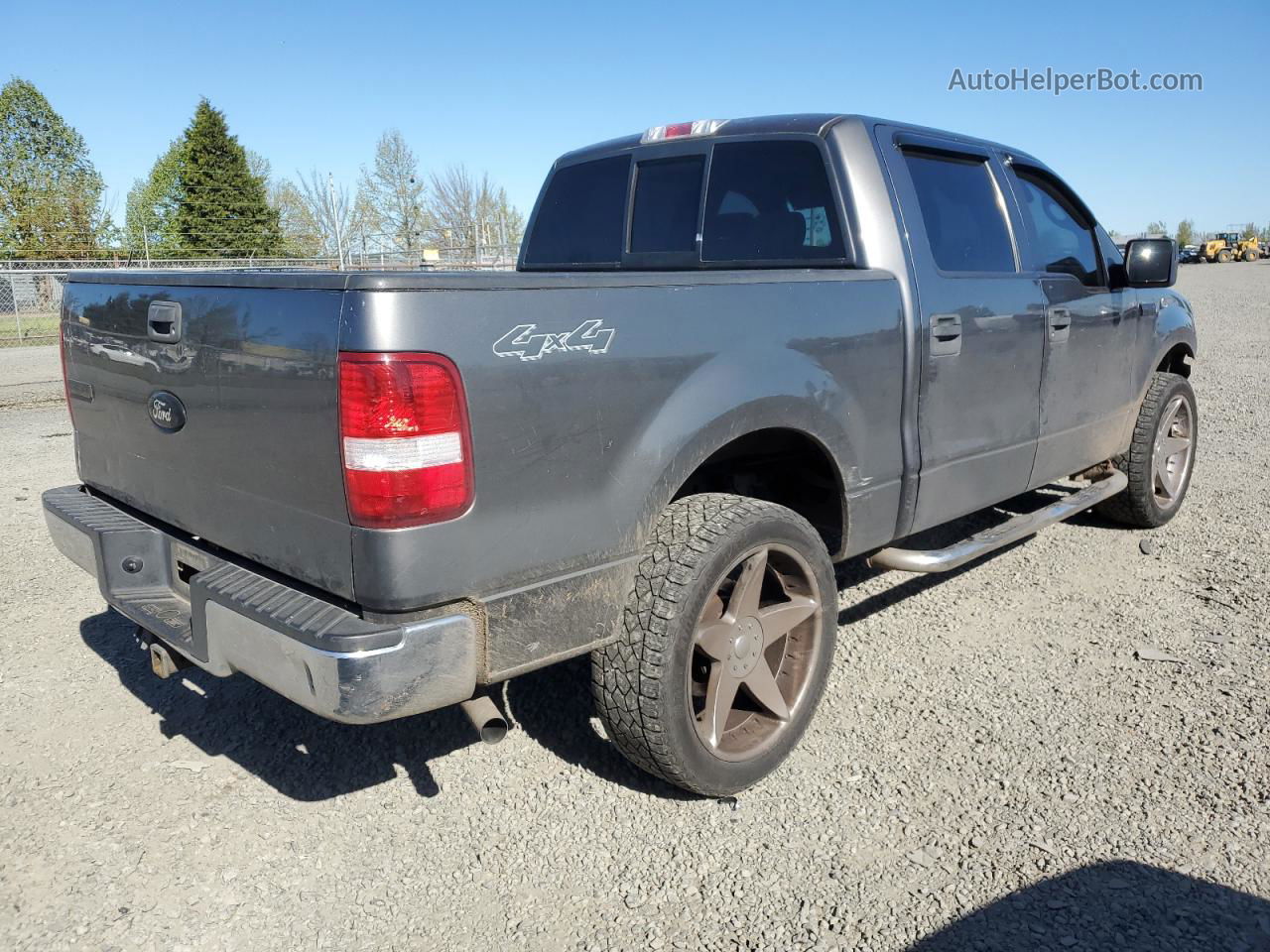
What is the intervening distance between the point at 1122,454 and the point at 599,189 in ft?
10.4

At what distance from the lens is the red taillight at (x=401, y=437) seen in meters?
2.07

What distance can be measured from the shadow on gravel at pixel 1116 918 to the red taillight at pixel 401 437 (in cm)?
156

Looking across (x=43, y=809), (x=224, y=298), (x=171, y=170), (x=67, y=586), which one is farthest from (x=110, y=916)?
(x=171, y=170)

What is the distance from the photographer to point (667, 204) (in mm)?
4047

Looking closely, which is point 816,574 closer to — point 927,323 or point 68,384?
point 927,323

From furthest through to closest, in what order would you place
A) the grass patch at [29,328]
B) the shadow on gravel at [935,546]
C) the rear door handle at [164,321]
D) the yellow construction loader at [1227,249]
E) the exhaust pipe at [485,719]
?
1. the yellow construction loader at [1227,249]
2. the grass patch at [29,328]
3. the shadow on gravel at [935,546]
4. the rear door handle at [164,321]
5. the exhaust pipe at [485,719]

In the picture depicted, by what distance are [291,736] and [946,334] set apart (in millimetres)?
2679

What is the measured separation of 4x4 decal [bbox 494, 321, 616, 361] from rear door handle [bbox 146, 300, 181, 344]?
96 centimetres

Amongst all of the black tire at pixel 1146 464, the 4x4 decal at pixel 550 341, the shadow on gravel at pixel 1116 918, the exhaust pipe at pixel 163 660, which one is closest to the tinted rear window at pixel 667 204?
the 4x4 decal at pixel 550 341

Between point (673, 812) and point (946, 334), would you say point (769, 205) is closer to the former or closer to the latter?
point (946, 334)

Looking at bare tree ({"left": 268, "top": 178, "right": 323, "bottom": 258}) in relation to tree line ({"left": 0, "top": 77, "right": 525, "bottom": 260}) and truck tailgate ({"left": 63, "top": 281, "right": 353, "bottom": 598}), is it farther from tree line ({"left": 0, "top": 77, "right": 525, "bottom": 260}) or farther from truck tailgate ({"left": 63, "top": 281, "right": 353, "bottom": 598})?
truck tailgate ({"left": 63, "top": 281, "right": 353, "bottom": 598})

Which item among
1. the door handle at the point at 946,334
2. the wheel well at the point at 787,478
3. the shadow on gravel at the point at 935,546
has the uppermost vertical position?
the door handle at the point at 946,334

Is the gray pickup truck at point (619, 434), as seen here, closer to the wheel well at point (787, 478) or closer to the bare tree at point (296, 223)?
the wheel well at point (787, 478)

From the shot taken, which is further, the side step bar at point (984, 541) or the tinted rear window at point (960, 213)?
the tinted rear window at point (960, 213)
